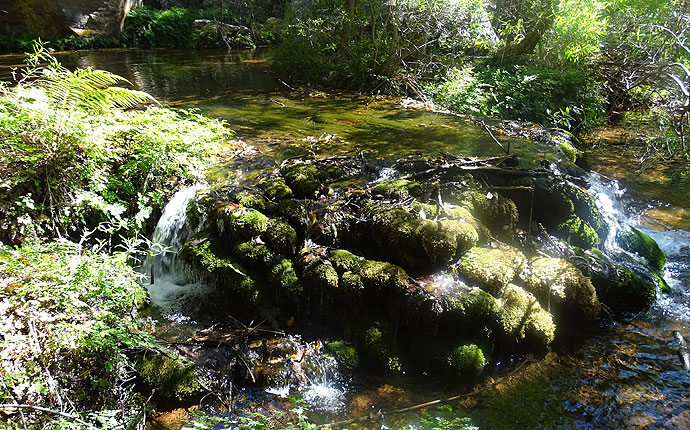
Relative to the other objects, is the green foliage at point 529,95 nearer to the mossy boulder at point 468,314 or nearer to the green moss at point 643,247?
the green moss at point 643,247

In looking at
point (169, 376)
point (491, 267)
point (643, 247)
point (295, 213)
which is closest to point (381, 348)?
point (491, 267)

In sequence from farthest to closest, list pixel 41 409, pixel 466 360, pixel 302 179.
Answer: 1. pixel 302 179
2. pixel 466 360
3. pixel 41 409

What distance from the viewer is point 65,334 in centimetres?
318

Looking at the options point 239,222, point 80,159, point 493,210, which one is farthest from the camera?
point 493,210

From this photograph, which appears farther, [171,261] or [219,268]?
[171,261]

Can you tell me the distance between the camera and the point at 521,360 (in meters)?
4.17

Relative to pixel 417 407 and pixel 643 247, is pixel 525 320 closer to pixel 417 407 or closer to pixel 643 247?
pixel 417 407

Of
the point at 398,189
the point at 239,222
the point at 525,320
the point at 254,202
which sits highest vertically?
the point at 398,189

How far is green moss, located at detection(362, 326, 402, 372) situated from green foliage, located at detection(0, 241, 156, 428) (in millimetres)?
1898

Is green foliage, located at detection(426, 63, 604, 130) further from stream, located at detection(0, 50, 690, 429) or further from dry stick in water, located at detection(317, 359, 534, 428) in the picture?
dry stick in water, located at detection(317, 359, 534, 428)

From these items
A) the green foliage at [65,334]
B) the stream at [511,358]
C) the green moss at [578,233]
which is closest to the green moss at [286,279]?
the stream at [511,358]

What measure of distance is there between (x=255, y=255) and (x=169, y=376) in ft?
4.57

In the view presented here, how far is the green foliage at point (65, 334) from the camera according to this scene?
2984 mm

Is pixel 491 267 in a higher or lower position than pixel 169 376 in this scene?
higher
